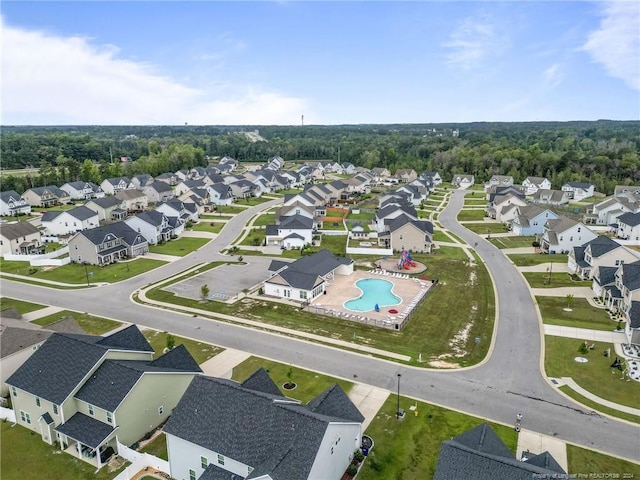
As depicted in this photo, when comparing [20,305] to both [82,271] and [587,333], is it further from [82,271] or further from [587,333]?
[587,333]

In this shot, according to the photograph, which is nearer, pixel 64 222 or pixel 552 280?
pixel 552 280

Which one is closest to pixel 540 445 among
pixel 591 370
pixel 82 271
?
pixel 591 370

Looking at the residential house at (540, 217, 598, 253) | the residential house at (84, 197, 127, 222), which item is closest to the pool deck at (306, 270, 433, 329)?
the residential house at (540, 217, 598, 253)

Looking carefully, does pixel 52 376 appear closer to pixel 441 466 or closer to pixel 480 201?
pixel 441 466

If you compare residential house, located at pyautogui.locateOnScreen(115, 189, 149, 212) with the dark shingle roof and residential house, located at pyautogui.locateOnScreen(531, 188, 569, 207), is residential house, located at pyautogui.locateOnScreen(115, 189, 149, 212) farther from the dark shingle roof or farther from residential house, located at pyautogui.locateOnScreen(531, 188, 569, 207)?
residential house, located at pyautogui.locateOnScreen(531, 188, 569, 207)

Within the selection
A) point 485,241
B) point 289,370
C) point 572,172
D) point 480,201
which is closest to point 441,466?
point 289,370
